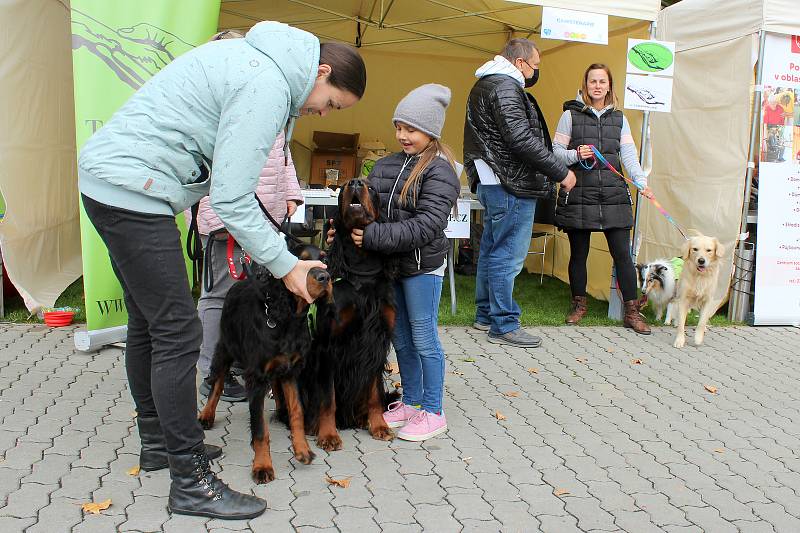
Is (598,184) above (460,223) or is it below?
above

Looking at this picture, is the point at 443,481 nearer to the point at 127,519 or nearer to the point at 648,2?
the point at 127,519

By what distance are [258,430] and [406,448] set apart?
0.79 meters

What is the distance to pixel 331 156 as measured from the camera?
9.61 meters

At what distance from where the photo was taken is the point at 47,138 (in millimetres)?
5898

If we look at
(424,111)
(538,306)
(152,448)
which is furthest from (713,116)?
(152,448)

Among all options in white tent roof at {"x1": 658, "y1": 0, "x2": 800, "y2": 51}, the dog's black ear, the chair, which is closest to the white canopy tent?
white tent roof at {"x1": 658, "y1": 0, "x2": 800, "y2": 51}

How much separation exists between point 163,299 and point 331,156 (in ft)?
23.9

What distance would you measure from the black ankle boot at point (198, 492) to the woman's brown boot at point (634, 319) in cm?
415

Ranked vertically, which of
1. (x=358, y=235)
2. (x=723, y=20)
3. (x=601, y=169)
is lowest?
(x=358, y=235)

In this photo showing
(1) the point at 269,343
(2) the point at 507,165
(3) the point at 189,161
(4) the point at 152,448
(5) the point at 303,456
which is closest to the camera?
(3) the point at 189,161

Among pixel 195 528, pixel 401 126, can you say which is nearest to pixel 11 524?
pixel 195 528

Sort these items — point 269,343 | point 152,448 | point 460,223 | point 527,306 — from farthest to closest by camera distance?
point 527,306 → point 460,223 → point 152,448 → point 269,343

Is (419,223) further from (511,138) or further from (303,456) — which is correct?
(511,138)

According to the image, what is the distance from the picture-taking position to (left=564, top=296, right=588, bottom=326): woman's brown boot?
20.1 feet
